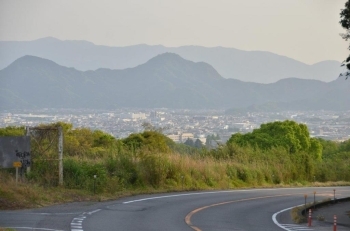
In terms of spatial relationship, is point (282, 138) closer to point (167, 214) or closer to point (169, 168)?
point (169, 168)

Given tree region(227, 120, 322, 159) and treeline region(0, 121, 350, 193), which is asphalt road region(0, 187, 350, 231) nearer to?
treeline region(0, 121, 350, 193)

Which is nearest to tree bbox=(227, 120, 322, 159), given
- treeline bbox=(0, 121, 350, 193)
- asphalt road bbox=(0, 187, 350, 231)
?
treeline bbox=(0, 121, 350, 193)

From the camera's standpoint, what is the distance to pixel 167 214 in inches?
1009

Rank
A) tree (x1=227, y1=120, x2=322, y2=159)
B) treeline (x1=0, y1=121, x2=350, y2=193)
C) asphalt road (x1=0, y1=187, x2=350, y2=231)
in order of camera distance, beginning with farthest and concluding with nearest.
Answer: tree (x1=227, y1=120, x2=322, y2=159)
treeline (x1=0, y1=121, x2=350, y2=193)
asphalt road (x1=0, y1=187, x2=350, y2=231)

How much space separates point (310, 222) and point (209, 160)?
2122 centimetres

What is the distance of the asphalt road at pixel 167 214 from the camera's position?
21.8 metres

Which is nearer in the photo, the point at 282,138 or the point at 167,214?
the point at 167,214

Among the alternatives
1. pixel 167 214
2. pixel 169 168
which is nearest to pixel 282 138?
pixel 169 168

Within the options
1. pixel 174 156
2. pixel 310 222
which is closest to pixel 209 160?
pixel 174 156

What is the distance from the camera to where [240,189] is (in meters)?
40.4

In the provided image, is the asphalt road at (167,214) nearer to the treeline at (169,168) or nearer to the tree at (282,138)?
the treeline at (169,168)

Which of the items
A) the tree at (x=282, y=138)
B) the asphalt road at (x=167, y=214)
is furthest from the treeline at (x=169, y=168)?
the tree at (x=282, y=138)

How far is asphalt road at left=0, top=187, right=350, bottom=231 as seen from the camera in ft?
71.6

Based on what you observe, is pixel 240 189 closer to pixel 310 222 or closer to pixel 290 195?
pixel 290 195
